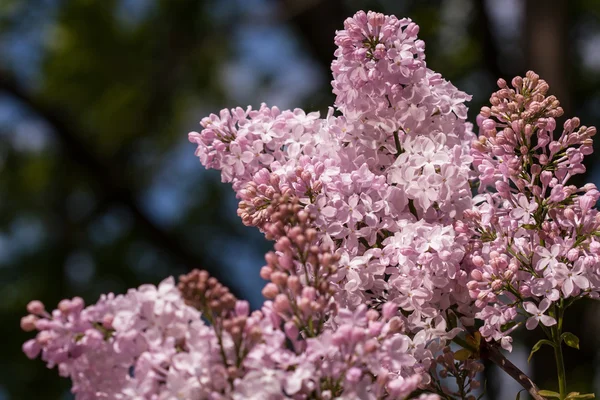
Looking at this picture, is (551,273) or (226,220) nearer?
(551,273)

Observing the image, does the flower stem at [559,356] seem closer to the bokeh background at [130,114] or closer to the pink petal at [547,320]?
the pink petal at [547,320]

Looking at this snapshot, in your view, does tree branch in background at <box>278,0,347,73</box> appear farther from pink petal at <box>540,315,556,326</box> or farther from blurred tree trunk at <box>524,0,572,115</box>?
pink petal at <box>540,315,556,326</box>

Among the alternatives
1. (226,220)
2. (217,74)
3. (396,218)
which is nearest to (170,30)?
(217,74)

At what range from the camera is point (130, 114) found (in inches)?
267

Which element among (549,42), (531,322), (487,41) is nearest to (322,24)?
(487,41)

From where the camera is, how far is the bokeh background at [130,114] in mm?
5961

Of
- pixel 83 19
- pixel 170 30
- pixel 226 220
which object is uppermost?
pixel 83 19

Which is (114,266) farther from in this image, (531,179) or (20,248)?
(531,179)

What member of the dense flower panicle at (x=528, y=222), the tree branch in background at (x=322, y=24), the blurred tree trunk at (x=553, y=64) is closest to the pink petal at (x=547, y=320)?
the dense flower panicle at (x=528, y=222)

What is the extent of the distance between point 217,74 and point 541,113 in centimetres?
662

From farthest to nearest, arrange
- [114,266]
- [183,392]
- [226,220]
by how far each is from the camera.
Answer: [226,220] < [114,266] < [183,392]

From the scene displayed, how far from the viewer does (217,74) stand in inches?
289

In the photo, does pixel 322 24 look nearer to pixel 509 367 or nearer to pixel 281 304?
pixel 509 367

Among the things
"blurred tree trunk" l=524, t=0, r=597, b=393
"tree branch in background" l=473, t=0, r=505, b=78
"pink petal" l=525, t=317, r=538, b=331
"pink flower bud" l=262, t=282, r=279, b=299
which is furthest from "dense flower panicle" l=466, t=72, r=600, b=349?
"tree branch in background" l=473, t=0, r=505, b=78
